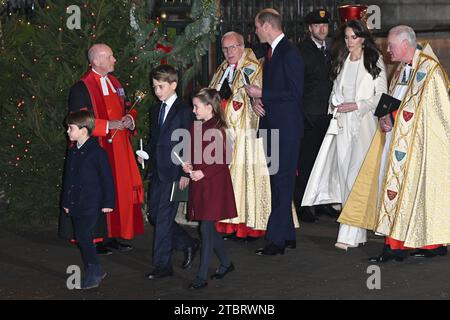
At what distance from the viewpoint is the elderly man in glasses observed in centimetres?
1090

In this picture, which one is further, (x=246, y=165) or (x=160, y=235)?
(x=246, y=165)

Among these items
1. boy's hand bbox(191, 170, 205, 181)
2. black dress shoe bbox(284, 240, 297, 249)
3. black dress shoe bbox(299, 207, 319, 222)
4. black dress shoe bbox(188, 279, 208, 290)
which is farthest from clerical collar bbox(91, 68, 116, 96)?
black dress shoe bbox(299, 207, 319, 222)

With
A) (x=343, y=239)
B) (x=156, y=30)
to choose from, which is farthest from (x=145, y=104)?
(x=343, y=239)

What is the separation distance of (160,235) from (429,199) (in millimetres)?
2362

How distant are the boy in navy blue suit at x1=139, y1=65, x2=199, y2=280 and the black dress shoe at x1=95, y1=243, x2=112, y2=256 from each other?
1192 mm

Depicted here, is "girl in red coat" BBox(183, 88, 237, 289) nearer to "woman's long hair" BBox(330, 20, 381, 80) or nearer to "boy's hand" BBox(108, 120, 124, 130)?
"boy's hand" BBox(108, 120, 124, 130)

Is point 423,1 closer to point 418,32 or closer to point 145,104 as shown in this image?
point 418,32

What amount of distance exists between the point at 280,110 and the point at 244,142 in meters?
0.60

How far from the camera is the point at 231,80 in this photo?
11.0m

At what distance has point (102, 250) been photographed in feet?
34.7

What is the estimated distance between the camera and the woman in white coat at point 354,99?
35.1 feet

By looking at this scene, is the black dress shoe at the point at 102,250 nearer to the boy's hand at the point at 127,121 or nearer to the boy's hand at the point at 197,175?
the boy's hand at the point at 127,121

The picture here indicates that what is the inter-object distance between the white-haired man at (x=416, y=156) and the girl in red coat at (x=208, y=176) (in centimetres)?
170
